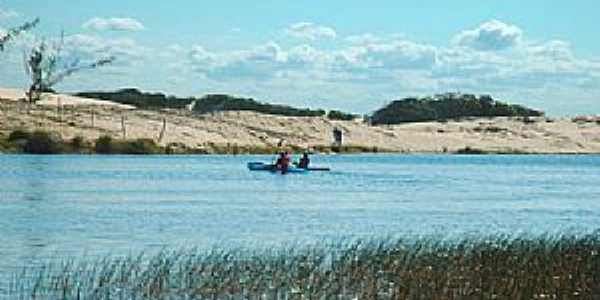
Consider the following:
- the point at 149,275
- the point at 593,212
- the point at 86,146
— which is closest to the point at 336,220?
the point at 593,212

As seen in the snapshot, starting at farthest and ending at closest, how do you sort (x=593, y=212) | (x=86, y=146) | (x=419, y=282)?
1. (x=86, y=146)
2. (x=593, y=212)
3. (x=419, y=282)

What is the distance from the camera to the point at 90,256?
3145cm

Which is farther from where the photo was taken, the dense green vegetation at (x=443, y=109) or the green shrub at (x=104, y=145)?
the dense green vegetation at (x=443, y=109)

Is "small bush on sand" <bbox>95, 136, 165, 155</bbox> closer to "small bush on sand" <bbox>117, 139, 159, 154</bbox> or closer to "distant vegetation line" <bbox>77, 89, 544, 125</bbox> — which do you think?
"small bush on sand" <bbox>117, 139, 159, 154</bbox>

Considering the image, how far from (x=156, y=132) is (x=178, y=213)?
6949cm

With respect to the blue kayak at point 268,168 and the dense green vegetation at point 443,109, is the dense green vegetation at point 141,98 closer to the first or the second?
the dense green vegetation at point 443,109

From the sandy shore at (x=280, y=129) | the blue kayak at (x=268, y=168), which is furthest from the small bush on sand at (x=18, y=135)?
the blue kayak at (x=268, y=168)

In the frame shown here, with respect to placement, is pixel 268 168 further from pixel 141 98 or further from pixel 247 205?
pixel 141 98

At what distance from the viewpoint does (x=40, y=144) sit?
103m

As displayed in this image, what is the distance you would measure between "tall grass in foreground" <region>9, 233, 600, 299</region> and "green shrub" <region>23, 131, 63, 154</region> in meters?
75.3

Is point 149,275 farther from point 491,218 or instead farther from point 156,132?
point 156,132

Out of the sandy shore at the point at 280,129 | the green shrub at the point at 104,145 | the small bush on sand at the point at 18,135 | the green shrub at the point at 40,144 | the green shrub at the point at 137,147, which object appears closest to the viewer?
the green shrub at the point at 40,144

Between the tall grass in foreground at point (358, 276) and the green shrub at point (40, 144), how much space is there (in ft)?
247

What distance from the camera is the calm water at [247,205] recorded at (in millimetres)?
37547
